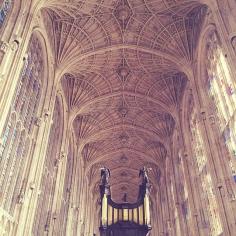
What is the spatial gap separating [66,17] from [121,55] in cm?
552

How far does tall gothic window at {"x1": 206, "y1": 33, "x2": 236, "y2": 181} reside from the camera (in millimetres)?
13969

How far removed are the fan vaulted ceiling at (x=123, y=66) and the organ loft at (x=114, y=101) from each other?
0.29 ft

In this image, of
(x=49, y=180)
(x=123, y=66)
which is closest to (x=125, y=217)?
(x=49, y=180)

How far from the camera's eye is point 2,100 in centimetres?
1082

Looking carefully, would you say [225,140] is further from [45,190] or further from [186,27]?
[45,190]

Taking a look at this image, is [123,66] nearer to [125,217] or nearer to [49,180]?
[49,180]

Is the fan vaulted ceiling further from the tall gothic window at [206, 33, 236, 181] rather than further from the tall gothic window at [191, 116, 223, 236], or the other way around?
the tall gothic window at [191, 116, 223, 236]

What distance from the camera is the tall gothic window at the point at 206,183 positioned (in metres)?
15.9

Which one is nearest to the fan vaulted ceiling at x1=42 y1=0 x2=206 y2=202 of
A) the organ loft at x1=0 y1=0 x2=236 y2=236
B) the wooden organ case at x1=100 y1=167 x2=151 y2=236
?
the organ loft at x1=0 y1=0 x2=236 y2=236

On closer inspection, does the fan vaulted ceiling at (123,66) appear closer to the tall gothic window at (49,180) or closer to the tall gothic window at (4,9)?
the tall gothic window at (49,180)

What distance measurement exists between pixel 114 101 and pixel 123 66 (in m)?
4.77

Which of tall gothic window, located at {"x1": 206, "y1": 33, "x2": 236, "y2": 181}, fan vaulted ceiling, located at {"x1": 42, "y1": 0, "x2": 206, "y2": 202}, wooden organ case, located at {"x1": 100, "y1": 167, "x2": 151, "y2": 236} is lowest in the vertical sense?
wooden organ case, located at {"x1": 100, "y1": 167, "x2": 151, "y2": 236}

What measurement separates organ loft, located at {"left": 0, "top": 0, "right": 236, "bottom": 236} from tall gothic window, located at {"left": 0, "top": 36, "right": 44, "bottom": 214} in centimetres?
7

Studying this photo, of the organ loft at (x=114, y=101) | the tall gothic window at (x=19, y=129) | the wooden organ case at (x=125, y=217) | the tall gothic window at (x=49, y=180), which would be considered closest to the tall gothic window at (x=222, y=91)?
the organ loft at (x=114, y=101)
